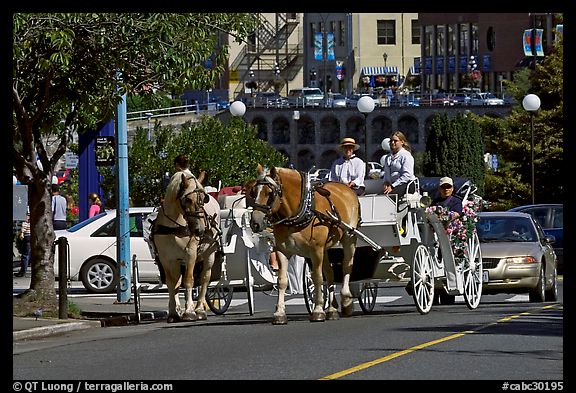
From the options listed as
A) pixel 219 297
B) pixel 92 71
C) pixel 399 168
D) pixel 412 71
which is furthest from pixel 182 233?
pixel 412 71

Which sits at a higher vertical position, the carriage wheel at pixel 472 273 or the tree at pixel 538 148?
the tree at pixel 538 148

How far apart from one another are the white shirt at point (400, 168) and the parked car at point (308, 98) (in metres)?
116

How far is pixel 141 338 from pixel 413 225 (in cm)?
454

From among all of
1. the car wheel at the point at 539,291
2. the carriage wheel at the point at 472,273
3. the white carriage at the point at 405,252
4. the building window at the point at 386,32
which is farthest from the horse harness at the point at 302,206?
the building window at the point at 386,32

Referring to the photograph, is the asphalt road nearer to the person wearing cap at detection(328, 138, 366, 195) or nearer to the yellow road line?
the yellow road line

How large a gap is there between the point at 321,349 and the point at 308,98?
123865mm

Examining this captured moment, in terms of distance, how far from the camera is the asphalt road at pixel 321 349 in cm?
1548

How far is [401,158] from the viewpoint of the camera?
23.2 metres

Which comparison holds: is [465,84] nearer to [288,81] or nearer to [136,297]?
[288,81]

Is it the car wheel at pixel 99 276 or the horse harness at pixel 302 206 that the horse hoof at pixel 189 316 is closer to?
the horse harness at pixel 302 206

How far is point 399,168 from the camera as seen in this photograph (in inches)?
922

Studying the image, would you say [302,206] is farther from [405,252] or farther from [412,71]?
[412,71]

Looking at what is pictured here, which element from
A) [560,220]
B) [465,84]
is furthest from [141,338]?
[465,84]

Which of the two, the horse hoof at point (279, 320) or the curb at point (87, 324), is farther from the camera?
the horse hoof at point (279, 320)
